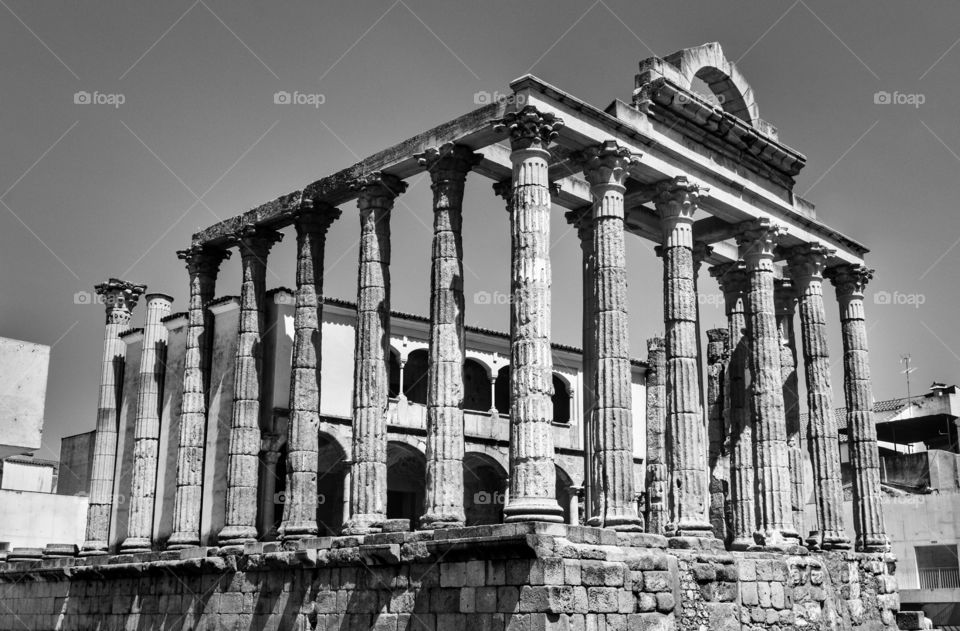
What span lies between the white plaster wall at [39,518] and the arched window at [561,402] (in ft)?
50.7

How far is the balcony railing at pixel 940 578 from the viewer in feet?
111

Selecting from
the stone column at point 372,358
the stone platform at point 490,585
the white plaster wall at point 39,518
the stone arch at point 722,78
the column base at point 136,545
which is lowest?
the stone platform at point 490,585

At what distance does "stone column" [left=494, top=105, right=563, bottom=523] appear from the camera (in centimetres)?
1681

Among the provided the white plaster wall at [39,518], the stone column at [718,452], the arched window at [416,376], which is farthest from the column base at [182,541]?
the stone column at [718,452]

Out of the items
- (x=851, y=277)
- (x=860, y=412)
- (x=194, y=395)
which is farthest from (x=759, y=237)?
(x=194, y=395)

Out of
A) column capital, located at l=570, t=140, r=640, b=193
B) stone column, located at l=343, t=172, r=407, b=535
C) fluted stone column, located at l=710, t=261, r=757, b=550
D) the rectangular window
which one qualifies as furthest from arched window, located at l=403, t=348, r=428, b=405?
the rectangular window

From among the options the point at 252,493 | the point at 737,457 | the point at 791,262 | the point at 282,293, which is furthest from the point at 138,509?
the point at 791,262

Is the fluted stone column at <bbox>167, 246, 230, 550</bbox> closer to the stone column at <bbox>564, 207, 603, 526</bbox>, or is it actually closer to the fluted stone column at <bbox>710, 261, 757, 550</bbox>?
the stone column at <bbox>564, 207, 603, 526</bbox>

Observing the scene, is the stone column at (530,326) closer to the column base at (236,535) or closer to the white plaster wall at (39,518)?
the column base at (236,535)

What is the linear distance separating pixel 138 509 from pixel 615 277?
1320 cm

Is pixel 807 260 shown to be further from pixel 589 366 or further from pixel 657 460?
pixel 589 366

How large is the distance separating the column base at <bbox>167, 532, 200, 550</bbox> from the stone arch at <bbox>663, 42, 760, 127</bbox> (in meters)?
14.7

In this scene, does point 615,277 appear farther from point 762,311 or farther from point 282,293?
point 282,293

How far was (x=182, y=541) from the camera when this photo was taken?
23.8m
